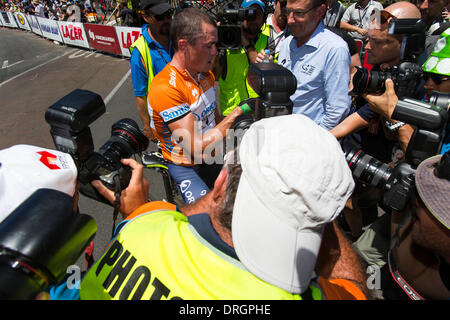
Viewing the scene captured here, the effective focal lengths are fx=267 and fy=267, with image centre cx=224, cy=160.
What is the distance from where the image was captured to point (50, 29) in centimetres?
1424

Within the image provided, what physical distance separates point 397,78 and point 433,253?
1.22 metres

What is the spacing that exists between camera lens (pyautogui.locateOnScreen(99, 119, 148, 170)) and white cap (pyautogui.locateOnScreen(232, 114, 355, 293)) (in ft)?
3.58

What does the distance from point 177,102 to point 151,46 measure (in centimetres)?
131

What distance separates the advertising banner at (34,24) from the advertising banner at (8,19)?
3.39 meters

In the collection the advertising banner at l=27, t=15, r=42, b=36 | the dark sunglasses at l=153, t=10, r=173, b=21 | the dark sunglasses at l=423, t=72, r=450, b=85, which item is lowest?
the advertising banner at l=27, t=15, r=42, b=36

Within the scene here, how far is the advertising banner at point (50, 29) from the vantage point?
1377cm

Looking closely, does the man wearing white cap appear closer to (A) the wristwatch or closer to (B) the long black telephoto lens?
(B) the long black telephoto lens

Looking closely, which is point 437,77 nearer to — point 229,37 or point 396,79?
point 396,79

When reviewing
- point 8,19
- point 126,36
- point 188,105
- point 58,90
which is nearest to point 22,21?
point 8,19

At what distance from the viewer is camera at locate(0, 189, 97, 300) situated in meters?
0.60

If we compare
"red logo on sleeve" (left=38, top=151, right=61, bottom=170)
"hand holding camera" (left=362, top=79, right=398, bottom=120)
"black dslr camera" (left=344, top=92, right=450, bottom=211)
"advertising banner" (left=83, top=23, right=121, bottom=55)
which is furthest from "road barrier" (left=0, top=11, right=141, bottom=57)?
"black dslr camera" (left=344, top=92, right=450, bottom=211)

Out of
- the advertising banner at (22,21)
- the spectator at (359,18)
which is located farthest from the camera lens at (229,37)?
the advertising banner at (22,21)
